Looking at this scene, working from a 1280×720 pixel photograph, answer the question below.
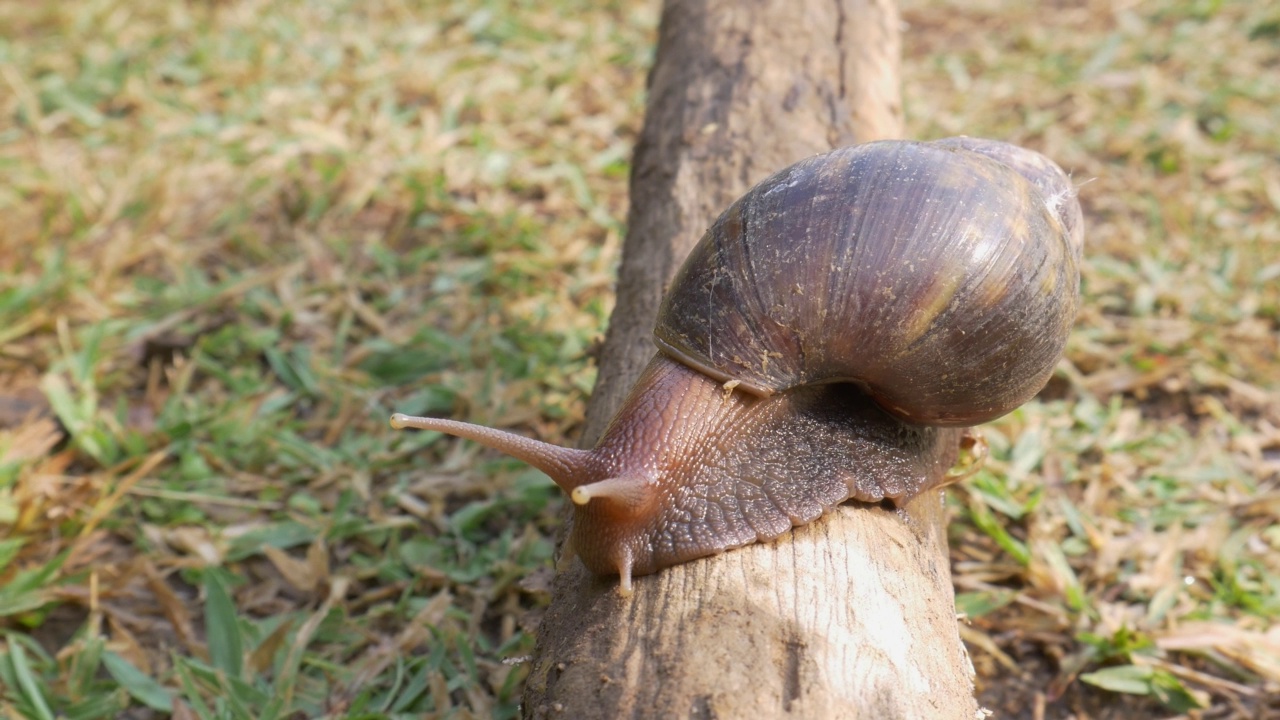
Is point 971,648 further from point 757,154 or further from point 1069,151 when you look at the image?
point 1069,151

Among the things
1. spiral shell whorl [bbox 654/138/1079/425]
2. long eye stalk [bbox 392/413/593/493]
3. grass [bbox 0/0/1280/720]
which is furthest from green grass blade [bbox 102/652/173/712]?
spiral shell whorl [bbox 654/138/1079/425]

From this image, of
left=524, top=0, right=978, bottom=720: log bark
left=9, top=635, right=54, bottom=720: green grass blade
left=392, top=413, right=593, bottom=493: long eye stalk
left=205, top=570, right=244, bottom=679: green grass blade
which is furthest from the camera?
left=205, top=570, right=244, bottom=679: green grass blade

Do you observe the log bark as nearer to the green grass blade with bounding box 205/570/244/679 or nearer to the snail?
the snail

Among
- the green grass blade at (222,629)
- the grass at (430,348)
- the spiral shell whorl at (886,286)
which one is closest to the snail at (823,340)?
the spiral shell whorl at (886,286)

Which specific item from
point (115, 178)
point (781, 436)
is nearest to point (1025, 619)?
point (781, 436)

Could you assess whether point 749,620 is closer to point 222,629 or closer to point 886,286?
point 886,286

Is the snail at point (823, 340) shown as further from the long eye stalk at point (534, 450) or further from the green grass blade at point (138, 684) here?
the green grass blade at point (138, 684)

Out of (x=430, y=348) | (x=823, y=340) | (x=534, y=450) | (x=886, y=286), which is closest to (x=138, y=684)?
(x=534, y=450)
